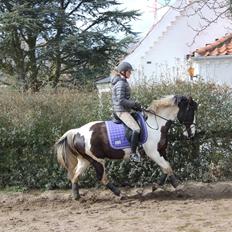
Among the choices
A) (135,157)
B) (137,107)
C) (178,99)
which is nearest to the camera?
(137,107)

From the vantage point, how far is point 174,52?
21.3m

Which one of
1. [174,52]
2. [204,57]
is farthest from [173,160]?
[174,52]

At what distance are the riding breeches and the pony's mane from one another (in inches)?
19.3

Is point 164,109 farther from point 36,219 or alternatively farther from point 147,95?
point 36,219

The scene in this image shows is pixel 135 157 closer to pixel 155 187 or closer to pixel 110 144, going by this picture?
pixel 155 187

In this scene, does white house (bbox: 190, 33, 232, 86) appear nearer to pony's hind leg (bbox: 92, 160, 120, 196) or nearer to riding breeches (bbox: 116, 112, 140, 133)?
riding breeches (bbox: 116, 112, 140, 133)

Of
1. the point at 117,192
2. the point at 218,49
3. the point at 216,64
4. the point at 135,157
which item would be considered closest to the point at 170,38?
the point at 218,49

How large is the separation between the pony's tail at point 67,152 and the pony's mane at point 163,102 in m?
1.47

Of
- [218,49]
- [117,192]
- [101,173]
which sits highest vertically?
[218,49]

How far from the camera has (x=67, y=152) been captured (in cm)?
907

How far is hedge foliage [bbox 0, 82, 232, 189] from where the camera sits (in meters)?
9.80

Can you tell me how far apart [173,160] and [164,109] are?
4.34 ft

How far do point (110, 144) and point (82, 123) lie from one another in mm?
1508

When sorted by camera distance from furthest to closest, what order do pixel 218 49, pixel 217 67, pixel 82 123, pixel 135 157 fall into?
pixel 218 49 < pixel 217 67 < pixel 82 123 < pixel 135 157
